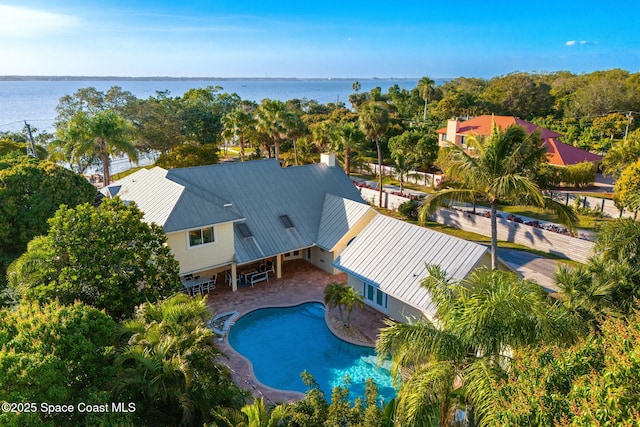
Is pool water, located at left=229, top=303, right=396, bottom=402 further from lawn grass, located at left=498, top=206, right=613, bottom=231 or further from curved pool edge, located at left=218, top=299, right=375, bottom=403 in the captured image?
lawn grass, located at left=498, top=206, right=613, bottom=231

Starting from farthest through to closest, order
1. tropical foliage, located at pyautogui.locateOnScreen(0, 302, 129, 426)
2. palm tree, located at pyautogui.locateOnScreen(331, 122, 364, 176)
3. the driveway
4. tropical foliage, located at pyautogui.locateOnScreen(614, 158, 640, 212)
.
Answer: palm tree, located at pyautogui.locateOnScreen(331, 122, 364, 176) → tropical foliage, located at pyautogui.locateOnScreen(614, 158, 640, 212) → the driveway → tropical foliage, located at pyautogui.locateOnScreen(0, 302, 129, 426)

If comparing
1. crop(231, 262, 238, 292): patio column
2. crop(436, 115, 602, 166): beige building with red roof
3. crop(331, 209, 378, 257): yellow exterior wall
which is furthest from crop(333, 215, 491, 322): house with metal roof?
crop(436, 115, 602, 166): beige building with red roof

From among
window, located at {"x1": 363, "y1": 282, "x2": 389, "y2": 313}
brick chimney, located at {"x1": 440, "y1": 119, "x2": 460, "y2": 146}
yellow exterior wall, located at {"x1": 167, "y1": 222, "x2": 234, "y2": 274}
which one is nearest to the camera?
window, located at {"x1": 363, "y1": 282, "x2": 389, "y2": 313}

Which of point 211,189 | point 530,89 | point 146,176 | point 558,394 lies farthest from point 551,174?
point 530,89

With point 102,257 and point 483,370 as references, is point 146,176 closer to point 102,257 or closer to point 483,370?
point 102,257

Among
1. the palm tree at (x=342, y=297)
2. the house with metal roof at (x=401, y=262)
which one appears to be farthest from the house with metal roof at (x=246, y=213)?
the palm tree at (x=342, y=297)

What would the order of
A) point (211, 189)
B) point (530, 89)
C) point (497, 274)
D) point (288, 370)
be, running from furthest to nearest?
1. point (530, 89)
2. point (211, 189)
3. point (288, 370)
4. point (497, 274)

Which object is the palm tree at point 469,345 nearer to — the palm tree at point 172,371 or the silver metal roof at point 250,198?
the palm tree at point 172,371
